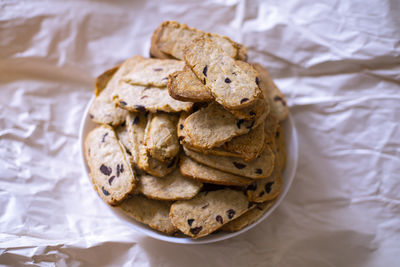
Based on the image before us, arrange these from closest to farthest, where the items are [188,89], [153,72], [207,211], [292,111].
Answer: [188,89], [207,211], [153,72], [292,111]

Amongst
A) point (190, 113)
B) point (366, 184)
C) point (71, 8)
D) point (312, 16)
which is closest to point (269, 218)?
point (366, 184)

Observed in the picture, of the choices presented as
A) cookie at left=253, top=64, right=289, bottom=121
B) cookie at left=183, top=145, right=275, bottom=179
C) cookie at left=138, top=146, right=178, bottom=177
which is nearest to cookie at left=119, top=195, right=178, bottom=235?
cookie at left=138, top=146, right=178, bottom=177

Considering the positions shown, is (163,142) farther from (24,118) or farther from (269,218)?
(24,118)

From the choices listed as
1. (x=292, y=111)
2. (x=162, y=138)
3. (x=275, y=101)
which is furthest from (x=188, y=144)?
(x=292, y=111)

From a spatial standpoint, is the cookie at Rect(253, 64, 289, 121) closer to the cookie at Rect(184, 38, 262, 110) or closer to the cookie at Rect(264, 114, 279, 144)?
the cookie at Rect(264, 114, 279, 144)

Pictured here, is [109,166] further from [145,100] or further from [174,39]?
[174,39]
